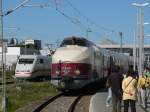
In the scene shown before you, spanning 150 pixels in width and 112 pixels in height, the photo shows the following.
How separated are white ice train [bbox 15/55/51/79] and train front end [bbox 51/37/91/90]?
2489cm

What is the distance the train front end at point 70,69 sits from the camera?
3378cm

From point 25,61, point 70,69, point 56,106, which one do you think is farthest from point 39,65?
point 56,106

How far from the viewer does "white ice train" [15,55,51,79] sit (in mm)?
59188

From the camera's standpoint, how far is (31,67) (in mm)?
59188

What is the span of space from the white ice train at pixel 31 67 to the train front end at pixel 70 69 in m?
24.9

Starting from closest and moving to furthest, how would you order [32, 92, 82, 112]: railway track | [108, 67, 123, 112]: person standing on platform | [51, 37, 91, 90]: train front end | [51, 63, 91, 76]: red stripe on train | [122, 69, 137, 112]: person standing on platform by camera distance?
[122, 69, 137, 112]: person standing on platform → [108, 67, 123, 112]: person standing on platform → [32, 92, 82, 112]: railway track → [51, 37, 91, 90]: train front end → [51, 63, 91, 76]: red stripe on train

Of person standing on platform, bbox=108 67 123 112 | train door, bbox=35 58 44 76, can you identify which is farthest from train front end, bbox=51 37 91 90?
train door, bbox=35 58 44 76

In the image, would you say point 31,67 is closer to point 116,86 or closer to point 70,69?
point 70,69

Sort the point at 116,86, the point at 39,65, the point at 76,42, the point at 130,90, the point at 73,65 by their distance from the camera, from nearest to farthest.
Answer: the point at 130,90, the point at 116,86, the point at 73,65, the point at 76,42, the point at 39,65

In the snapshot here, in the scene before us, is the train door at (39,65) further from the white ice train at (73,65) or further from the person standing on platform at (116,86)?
the person standing on platform at (116,86)

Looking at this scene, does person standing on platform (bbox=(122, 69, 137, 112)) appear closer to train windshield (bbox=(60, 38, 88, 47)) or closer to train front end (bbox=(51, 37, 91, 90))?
train front end (bbox=(51, 37, 91, 90))

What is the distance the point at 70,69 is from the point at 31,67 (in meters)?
25.6

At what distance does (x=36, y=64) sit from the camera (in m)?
60.4

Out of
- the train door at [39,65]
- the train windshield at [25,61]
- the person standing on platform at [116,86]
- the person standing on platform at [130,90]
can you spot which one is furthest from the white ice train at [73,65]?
the train door at [39,65]
